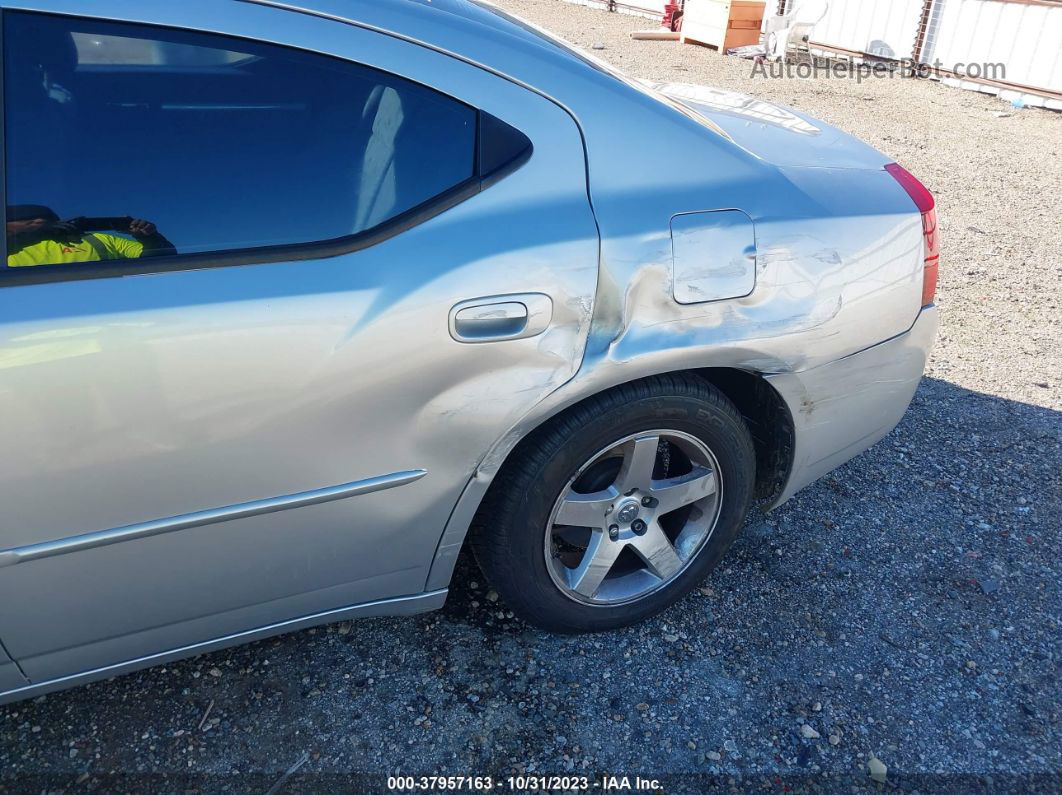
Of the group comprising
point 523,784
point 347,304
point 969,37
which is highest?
point 347,304

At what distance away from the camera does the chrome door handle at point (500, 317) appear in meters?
1.68

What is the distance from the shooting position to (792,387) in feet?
7.00

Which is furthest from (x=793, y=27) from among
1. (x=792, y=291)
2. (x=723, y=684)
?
(x=723, y=684)

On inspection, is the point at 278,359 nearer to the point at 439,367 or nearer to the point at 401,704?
the point at 439,367

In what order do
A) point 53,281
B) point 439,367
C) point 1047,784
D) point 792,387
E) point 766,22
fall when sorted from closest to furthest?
point 53,281 < point 439,367 < point 1047,784 < point 792,387 < point 766,22

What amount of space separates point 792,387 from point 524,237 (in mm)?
892

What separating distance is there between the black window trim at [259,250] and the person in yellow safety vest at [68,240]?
0.01 meters

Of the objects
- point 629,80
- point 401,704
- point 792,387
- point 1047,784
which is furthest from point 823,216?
point 401,704

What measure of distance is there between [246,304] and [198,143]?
13.6 inches

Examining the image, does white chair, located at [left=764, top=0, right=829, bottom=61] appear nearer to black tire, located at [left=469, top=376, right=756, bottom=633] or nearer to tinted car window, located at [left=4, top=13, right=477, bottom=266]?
black tire, located at [left=469, top=376, right=756, bottom=633]

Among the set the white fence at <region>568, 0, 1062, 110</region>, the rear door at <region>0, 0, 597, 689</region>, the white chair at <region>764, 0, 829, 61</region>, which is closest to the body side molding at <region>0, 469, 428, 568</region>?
the rear door at <region>0, 0, 597, 689</region>

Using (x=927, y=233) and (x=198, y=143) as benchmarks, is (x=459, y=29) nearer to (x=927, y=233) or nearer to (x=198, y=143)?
(x=198, y=143)

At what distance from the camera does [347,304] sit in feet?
5.28

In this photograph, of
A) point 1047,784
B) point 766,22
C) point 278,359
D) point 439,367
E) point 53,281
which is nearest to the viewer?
point 53,281
